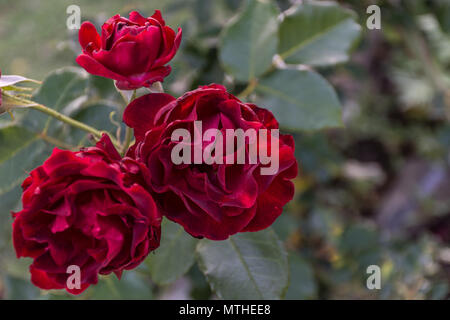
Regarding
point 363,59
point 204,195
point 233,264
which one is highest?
point 363,59

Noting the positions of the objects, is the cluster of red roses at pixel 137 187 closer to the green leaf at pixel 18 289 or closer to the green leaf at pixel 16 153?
the green leaf at pixel 16 153

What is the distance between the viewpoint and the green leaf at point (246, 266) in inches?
22.3

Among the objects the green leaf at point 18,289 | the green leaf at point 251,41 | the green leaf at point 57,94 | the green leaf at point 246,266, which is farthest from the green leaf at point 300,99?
the green leaf at point 18,289

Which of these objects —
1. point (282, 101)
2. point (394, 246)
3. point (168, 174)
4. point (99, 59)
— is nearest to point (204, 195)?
point (168, 174)

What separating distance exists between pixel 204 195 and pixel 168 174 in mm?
41

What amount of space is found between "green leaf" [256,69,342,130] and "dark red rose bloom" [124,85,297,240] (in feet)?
0.87

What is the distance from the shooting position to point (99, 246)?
0.38m

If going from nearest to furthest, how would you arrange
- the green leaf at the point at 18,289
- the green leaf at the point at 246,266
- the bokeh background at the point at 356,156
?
1. the green leaf at the point at 246,266
2. the green leaf at the point at 18,289
3. the bokeh background at the point at 356,156

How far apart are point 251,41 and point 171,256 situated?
1.30 feet

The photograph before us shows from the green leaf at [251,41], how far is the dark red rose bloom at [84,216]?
1.32ft

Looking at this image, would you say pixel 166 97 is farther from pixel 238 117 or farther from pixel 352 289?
pixel 352 289

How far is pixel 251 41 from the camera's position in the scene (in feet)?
2.37

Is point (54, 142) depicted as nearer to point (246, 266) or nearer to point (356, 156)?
point (246, 266)

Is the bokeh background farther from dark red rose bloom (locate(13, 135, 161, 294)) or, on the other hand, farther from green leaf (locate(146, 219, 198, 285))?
dark red rose bloom (locate(13, 135, 161, 294))
